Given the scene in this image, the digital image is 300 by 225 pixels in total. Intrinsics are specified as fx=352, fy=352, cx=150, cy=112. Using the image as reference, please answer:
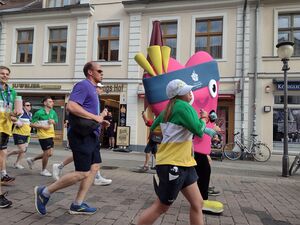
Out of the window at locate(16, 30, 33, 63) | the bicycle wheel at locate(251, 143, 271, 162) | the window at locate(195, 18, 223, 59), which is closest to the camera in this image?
the bicycle wheel at locate(251, 143, 271, 162)

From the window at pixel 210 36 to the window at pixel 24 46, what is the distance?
8738 mm

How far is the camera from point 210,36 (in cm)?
1567

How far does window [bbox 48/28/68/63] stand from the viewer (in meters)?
17.7

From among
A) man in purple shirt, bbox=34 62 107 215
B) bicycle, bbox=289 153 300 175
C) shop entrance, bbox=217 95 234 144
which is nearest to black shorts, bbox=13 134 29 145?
man in purple shirt, bbox=34 62 107 215

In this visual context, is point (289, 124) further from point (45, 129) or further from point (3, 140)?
point (3, 140)

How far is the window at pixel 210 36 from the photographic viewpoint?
51.1 ft

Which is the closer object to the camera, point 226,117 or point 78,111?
point 78,111

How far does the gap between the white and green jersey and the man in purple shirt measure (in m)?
1.23

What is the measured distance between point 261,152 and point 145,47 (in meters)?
6.92

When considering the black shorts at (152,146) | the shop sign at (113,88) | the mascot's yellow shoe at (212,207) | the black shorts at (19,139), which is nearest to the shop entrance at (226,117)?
the shop sign at (113,88)

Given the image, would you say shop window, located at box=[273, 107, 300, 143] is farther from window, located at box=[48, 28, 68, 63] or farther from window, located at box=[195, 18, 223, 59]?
window, located at box=[48, 28, 68, 63]

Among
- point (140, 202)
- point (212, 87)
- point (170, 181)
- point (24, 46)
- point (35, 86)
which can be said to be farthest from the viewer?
point (24, 46)

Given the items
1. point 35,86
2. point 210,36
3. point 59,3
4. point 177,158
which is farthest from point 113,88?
point 177,158

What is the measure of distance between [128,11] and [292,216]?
1337 cm
